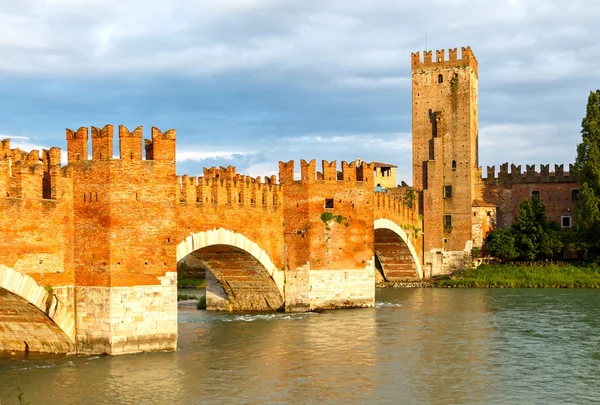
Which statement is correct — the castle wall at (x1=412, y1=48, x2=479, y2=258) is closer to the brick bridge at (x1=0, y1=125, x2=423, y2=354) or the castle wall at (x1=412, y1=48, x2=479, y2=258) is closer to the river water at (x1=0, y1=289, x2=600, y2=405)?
the river water at (x1=0, y1=289, x2=600, y2=405)

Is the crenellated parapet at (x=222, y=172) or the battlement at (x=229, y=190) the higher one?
the crenellated parapet at (x=222, y=172)

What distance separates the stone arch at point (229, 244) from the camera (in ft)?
79.2

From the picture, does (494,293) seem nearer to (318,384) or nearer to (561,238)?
(561,238)

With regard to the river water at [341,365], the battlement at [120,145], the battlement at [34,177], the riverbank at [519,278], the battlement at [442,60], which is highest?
the battlement at [442,60]

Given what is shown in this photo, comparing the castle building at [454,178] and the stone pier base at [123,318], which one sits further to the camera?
the castle building at [454,178]

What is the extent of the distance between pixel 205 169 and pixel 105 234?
13.3 meters

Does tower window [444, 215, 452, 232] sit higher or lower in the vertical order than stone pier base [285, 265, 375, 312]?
higher

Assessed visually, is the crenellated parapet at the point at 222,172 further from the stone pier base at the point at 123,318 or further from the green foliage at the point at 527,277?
the green foliage at the point at 527,277

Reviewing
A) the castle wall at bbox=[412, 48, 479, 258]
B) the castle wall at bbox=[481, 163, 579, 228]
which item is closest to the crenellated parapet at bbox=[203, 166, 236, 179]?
the castle wall at bbox=[412, 48, 479, 258]

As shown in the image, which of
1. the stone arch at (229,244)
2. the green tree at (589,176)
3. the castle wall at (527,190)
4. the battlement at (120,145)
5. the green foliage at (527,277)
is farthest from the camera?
the castle wall at (527,190)

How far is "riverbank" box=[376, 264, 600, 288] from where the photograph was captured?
4272 cm

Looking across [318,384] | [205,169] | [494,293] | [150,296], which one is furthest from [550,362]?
[494,293]

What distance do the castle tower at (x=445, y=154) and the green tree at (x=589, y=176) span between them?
6737mm

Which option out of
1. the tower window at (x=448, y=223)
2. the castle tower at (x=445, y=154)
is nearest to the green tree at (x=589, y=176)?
the castle tower at (x=445, y=154)
